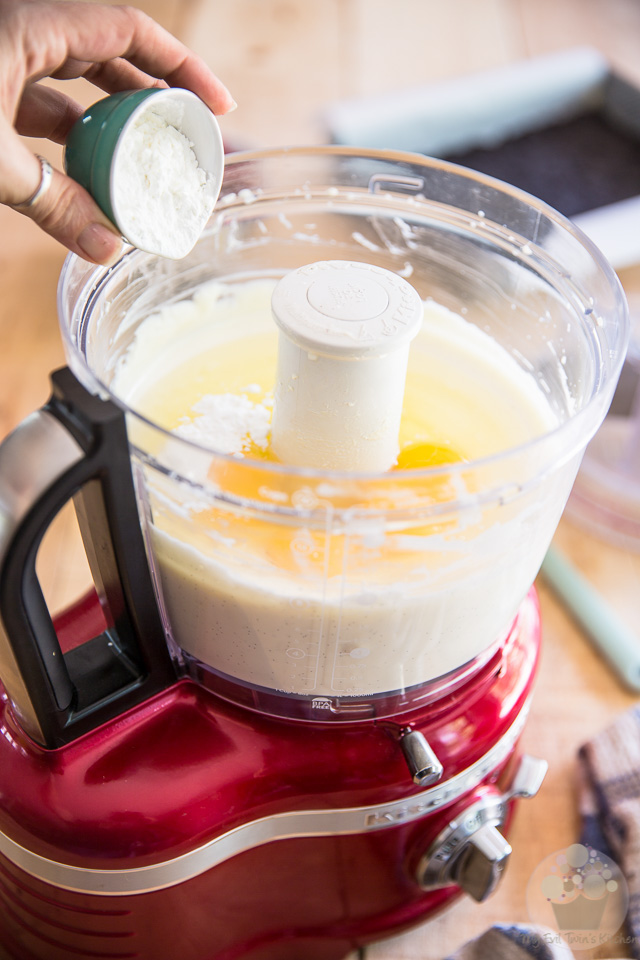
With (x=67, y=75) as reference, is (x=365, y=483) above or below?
below

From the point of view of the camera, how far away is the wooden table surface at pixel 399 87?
30.4 inches

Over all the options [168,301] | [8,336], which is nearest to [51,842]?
[168,301]

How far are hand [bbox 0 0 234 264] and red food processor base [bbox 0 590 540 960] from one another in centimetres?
29

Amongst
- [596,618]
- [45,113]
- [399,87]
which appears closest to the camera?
[45,113]

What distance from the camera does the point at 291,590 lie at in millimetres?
491

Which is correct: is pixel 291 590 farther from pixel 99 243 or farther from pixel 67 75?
pixel 67 75

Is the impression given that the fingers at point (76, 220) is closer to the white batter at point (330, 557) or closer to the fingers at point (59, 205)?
the fingers at point (59, 205)

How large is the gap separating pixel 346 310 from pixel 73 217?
16 cm

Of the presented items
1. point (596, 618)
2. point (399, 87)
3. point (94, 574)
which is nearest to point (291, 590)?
point (94, 574)

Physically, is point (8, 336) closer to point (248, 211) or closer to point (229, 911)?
point (248, 211)

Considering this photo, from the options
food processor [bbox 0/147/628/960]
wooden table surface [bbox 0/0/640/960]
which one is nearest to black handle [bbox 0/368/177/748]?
food processor [bbox 0/147/628/960]

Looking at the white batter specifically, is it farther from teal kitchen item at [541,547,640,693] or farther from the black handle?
Answer: teal kitchen item at [541,547,640,693]

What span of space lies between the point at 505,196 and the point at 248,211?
203mm

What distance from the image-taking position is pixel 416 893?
0.67m
